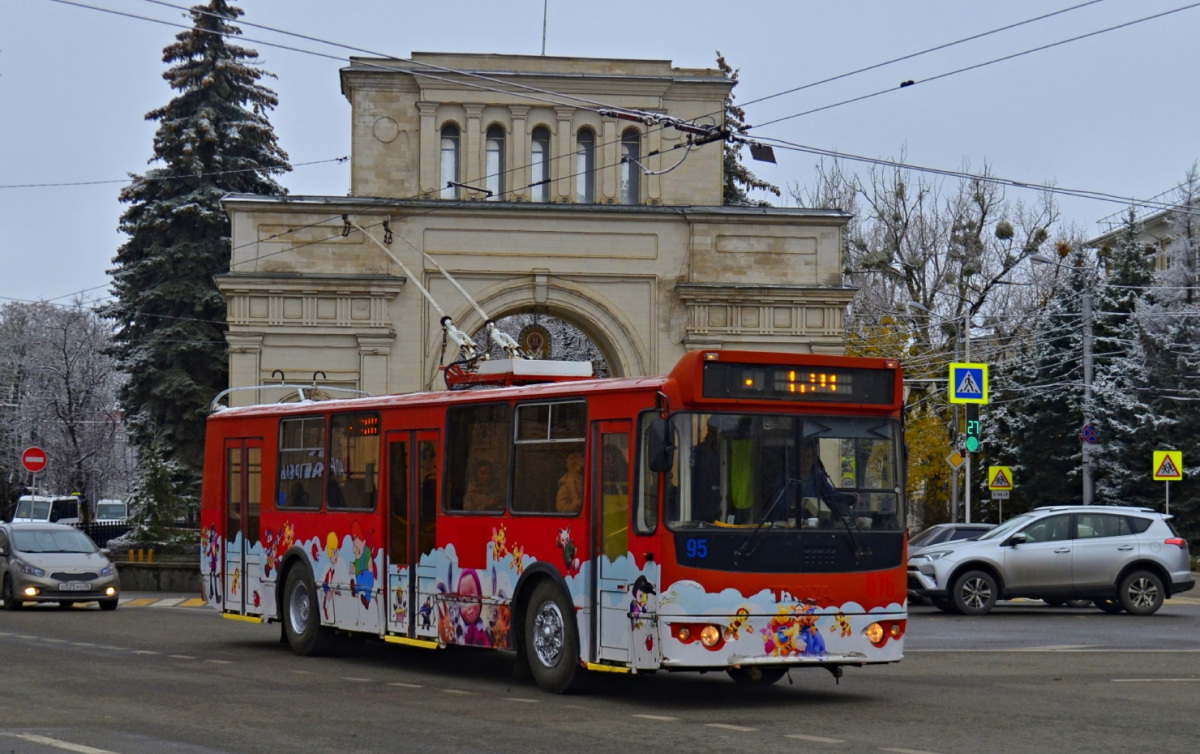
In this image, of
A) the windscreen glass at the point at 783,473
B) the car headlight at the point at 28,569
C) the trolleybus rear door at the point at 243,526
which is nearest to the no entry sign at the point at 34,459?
the car headlight at the point at 28,569

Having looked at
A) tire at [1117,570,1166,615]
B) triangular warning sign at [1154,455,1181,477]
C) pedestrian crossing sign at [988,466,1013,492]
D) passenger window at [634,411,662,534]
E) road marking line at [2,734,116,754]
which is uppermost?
triangular warning sign at [1154,455,1181,477]

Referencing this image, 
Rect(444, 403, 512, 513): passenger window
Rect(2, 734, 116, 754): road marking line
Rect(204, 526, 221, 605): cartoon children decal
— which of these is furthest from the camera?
Rect(204, 526, 221, 605): cartoon children decal

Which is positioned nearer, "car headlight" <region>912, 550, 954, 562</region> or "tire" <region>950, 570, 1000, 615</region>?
"tire" <region>950, 570, 1000, 615</region>

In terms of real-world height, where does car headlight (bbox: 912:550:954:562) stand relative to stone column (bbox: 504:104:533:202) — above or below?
below

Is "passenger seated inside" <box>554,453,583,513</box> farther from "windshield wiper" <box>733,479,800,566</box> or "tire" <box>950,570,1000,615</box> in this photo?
"tire" <box>950,570,1000,615</box>

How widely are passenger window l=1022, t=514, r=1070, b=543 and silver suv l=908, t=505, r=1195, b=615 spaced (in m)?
0.01

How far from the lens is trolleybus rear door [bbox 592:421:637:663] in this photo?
12.8m

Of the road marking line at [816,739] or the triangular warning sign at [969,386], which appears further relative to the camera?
the triangular warning sign at [969,386]

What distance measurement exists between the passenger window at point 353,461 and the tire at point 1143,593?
13.3 meters

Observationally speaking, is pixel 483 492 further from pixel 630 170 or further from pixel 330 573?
pixel 630 170

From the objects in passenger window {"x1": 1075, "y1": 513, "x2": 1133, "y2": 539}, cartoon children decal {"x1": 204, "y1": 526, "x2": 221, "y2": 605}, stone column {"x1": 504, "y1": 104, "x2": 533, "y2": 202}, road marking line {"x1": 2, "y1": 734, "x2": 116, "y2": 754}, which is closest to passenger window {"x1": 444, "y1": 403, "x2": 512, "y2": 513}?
road marking line {"x1": 2, "y1": 734, "x2": 116, "y2": 754}

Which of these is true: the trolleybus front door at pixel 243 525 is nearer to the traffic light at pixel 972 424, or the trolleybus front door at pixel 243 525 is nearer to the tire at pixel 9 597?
the tire at pixel 9 597

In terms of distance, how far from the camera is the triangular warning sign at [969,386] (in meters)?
36.9

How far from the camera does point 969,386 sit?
36969mm
